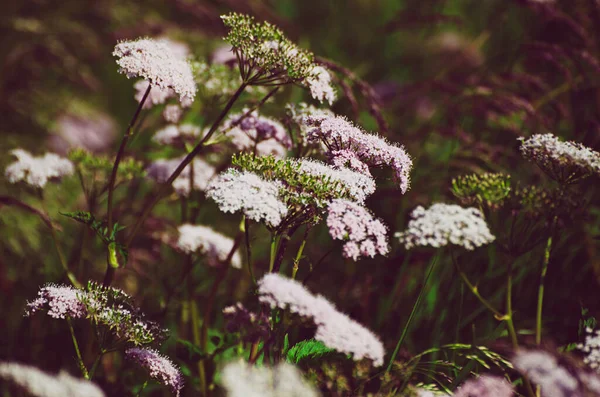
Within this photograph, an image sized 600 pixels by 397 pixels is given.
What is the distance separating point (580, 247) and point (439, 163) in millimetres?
956

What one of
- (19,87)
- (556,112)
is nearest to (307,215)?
(556,112)

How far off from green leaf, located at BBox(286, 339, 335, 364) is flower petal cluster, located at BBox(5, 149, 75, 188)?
1322mm

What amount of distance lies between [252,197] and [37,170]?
1238 millimetres

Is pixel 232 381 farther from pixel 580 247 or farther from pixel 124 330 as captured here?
pixel 580 247

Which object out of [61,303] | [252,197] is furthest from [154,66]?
[61,303]

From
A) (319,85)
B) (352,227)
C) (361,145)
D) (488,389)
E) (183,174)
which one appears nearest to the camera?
(488,389)

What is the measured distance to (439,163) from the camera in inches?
130

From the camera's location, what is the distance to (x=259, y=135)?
2.32 meters

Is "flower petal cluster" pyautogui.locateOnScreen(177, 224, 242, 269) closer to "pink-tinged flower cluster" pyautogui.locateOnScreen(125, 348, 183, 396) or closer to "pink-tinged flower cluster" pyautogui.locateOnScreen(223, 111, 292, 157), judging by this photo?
"pink-tinged flower cluster" pyautogui.locateOnScreen(223, 111, 292, 157)

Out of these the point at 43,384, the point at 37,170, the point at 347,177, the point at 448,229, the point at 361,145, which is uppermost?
the point at 37,170

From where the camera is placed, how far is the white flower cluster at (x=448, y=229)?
1579 mm

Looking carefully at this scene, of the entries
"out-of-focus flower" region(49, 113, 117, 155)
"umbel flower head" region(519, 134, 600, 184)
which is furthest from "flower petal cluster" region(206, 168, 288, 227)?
"out-of-focus flower" region(49, 113, 117, 155)

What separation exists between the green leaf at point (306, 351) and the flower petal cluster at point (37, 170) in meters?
1.32

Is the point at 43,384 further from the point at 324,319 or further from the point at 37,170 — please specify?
the point at 37,170
